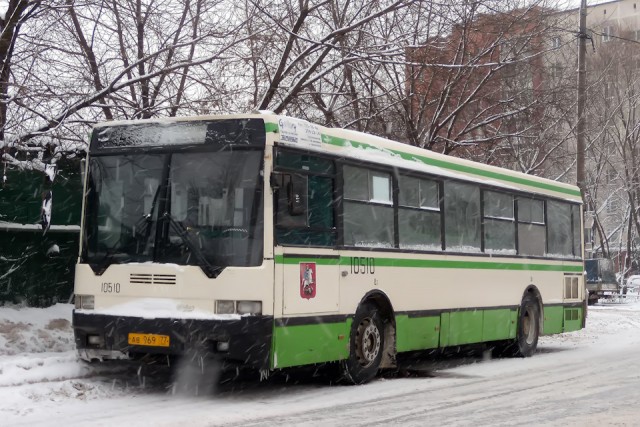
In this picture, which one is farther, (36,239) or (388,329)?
(36,239)

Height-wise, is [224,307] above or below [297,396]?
above

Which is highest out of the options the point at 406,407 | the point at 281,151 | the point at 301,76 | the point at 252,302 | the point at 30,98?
the point at 301,76

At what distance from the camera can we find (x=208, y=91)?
1432 cm

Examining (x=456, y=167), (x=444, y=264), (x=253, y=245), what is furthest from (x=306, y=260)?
(x=456, y=167)

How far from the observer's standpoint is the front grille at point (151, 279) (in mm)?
10375

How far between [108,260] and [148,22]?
17.2 feet

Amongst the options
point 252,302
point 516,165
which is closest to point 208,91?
point 252,302

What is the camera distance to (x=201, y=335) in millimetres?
10109

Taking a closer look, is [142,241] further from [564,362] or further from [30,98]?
[564,362]

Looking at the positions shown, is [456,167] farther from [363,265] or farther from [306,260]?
[306,260]

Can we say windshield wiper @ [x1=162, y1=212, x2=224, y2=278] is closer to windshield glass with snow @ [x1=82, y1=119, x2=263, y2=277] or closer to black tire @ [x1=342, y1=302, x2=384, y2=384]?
windshield glass with snow @ [x1=82, y1=119, x2=263, y2=277]

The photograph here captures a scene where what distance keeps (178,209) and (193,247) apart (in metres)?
0.49

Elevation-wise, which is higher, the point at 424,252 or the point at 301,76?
the point at 301,76

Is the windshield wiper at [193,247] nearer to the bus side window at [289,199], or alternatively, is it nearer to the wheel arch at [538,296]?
the bus side window at [289,199]
